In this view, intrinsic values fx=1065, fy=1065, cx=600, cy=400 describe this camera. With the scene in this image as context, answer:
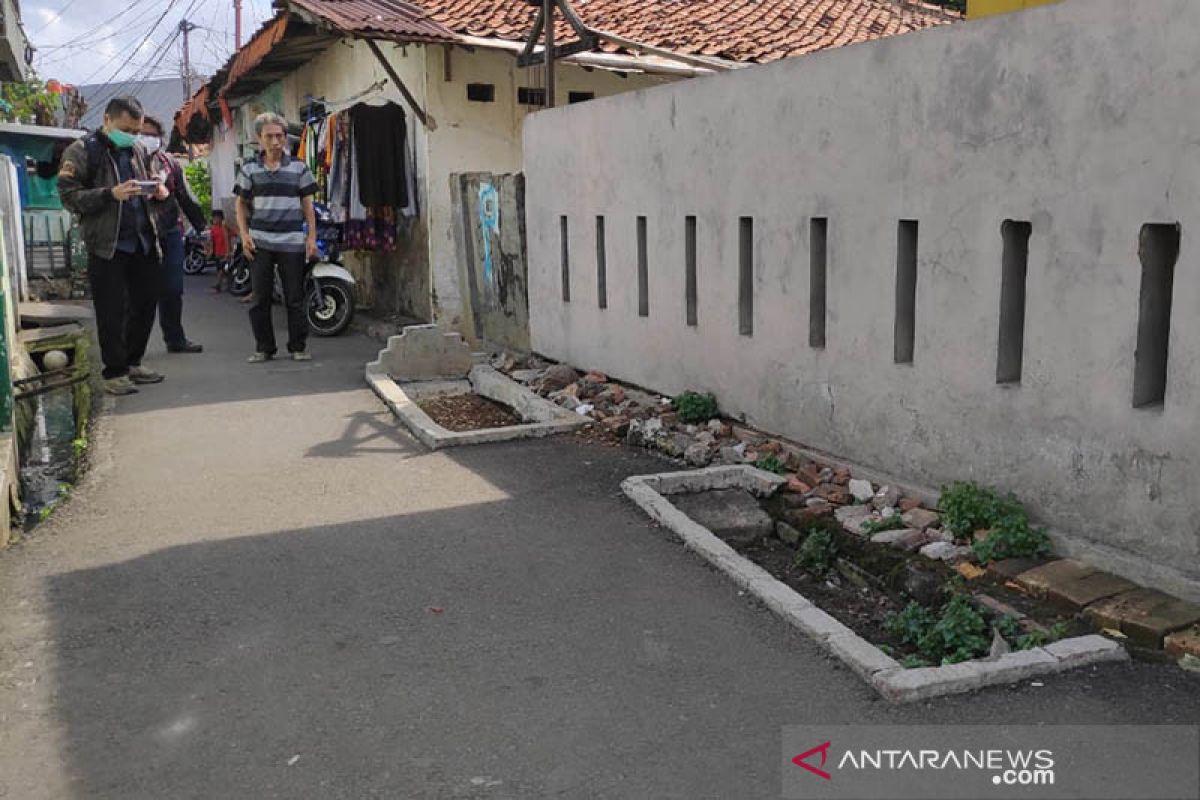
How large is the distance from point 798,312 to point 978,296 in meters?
1.37

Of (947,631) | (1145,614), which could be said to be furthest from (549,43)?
(1145,614)

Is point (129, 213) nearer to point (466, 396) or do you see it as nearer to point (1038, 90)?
point (466, 396)

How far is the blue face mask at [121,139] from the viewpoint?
320 inches

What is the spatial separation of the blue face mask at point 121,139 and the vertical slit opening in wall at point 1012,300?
657 centimetres

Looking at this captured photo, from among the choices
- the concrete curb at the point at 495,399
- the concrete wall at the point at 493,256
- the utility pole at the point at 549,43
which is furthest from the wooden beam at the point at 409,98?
the concrete curb at the point at 495,399

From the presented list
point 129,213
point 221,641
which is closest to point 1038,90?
point 221,641

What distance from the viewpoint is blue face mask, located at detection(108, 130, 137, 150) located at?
814 cm

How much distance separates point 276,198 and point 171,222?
902 millimetres

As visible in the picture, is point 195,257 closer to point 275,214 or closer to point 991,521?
point 275,214

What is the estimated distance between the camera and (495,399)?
8.64 m

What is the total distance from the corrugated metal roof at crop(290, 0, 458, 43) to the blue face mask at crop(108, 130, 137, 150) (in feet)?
8.24

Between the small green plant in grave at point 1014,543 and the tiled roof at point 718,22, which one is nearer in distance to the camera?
the small green plant in grave at point 1014,543

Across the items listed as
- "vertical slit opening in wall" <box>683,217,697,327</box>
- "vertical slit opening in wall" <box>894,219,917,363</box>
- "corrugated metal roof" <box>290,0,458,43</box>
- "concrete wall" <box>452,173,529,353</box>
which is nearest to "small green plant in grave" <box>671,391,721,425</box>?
"vertical slit opening in wall" <box>683,217,697,327</box>

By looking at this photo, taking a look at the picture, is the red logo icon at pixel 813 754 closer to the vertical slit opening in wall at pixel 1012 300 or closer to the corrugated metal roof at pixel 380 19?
the vertical slit opening in wall at pixel 1012 300
